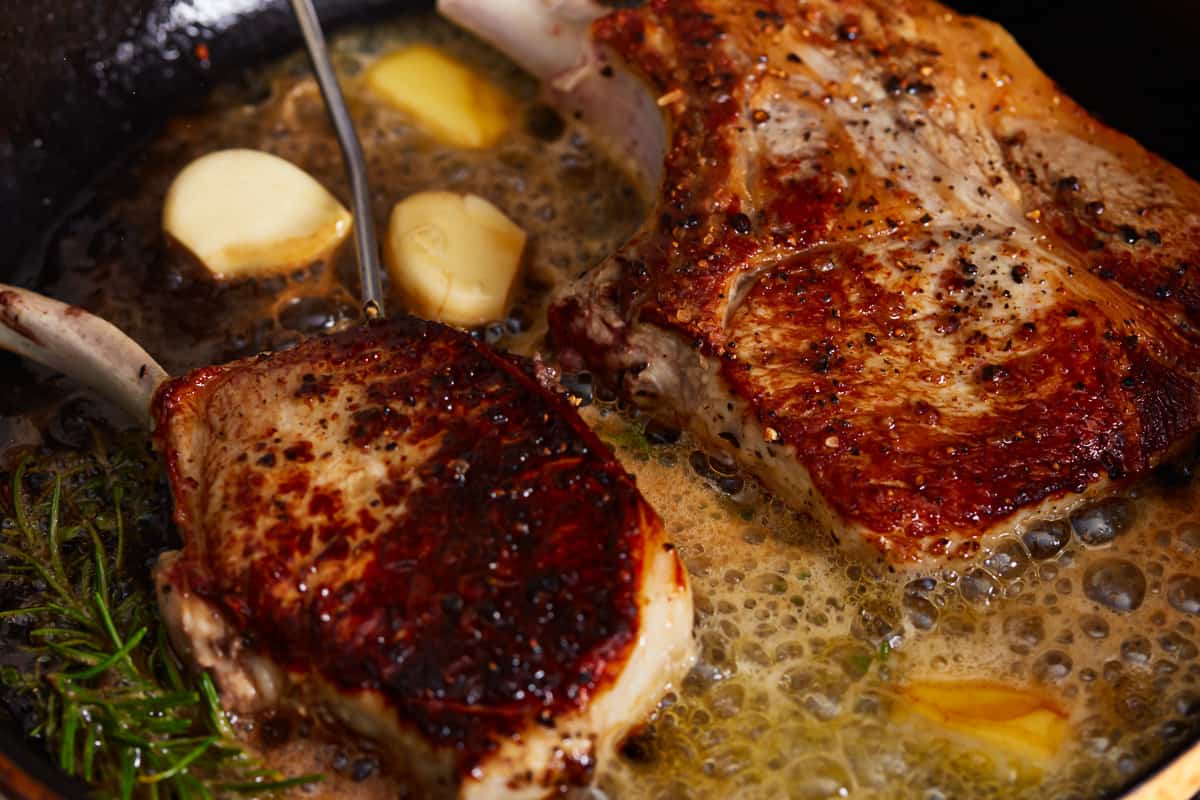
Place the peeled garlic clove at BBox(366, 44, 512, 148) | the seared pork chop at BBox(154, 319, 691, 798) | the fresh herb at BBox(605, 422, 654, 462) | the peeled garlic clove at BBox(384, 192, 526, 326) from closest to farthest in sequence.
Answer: the seared pork chop at BBox(154, 319, 691, 798) < the fresh herb at BBox(605, 422, 654, 462) < the peeled garlic clove at BBox(384, 192, 526, 326) < the peeled garlic clove at BBox(366, 44, 512, 148)

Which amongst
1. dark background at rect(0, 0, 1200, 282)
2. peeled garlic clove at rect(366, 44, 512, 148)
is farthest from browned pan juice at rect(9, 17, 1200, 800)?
peeled garlic clove at rect(366, 44, 512, 148)

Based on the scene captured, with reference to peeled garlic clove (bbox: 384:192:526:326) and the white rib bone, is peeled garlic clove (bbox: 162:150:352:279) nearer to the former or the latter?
peeled garlic clove (bbox: 384:192:526:326)

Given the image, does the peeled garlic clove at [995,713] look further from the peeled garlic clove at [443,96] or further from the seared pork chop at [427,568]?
the peeled garlic clove at [443,96]

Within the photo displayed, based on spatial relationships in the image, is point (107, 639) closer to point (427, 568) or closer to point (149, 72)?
point (427, 568)

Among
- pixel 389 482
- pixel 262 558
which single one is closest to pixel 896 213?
pixel 389 482

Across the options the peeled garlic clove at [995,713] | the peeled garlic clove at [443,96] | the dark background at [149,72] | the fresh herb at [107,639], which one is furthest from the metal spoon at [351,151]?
the peeled garlic clove at [995,713]

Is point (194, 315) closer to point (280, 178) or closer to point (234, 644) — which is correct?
point (280, 178)
